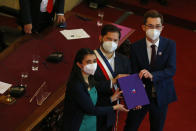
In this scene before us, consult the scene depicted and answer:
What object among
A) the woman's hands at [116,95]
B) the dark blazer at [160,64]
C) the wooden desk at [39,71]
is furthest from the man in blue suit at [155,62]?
the wooden desk at [39,71]

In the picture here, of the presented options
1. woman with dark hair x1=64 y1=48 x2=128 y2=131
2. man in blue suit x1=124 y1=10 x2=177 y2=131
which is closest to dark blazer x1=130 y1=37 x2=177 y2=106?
man in blue suit x1=124 y1=10 x2=177 y2=131

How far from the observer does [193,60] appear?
557 cm

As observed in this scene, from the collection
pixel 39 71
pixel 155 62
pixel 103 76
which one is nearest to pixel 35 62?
pixel 39 71

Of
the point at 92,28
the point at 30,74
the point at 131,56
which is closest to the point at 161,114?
the point at 131,56

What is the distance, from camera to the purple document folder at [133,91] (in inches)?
112

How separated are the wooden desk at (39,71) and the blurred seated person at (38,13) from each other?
23 centimetres

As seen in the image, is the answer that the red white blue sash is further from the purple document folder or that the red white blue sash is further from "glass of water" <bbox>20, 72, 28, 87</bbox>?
"glass of water" <bbox>20, 72, 28, 87</bbox>

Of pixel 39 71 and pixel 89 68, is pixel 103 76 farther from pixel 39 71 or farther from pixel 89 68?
pixel 39 71

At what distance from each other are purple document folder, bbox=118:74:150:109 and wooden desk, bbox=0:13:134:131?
629 millimetres

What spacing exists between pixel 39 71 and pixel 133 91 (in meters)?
1.04

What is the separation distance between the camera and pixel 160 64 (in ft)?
10.0

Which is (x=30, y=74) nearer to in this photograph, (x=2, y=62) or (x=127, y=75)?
(x=2, y=62)

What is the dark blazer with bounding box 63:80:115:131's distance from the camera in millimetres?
2445

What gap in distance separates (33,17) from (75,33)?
0.62m
